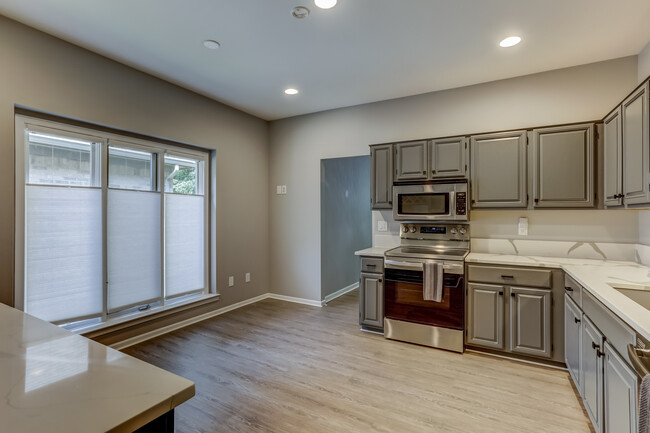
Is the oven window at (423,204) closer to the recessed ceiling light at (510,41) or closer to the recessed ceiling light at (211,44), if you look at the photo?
the recessed ceiling light at (510,41)

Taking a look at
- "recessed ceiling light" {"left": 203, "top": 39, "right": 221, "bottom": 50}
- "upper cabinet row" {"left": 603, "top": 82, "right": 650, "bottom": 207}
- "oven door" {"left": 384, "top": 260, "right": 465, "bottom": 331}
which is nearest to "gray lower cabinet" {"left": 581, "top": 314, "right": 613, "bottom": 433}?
"upper cabinet row" {"left": 603, "top": 82, "right": 650, "bottom": 207}

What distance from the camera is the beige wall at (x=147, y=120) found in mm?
2389

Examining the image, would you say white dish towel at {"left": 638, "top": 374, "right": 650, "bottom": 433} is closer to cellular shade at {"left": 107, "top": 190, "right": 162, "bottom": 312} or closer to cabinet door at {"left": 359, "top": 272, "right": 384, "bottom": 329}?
cabinet door at {"left": 359, "top": 272, "right": 384, "bottom": 329}

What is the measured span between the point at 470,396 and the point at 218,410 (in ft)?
5.82

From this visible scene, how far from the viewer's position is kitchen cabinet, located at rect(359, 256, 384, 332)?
3.42 metres

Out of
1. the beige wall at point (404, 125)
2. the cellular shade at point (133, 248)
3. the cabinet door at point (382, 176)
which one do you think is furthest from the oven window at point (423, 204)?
the cellular shade at point (133, 248)

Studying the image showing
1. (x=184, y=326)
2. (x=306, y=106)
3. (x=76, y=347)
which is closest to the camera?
(x=76, y=347)

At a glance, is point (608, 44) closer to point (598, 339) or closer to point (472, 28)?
point (472, 28)

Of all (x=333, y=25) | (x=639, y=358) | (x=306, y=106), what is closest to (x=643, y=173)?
(x=639, y=358)

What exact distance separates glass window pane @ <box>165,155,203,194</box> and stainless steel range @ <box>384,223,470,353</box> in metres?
2.55

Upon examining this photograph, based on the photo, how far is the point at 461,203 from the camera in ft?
10.6

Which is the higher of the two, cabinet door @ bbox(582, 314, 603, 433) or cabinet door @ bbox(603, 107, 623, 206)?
cabinet door @ bbox(603, 107, 623, 206)

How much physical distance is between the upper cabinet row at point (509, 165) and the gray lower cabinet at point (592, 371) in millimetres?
1354

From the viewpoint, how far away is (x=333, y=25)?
2.44 metres
